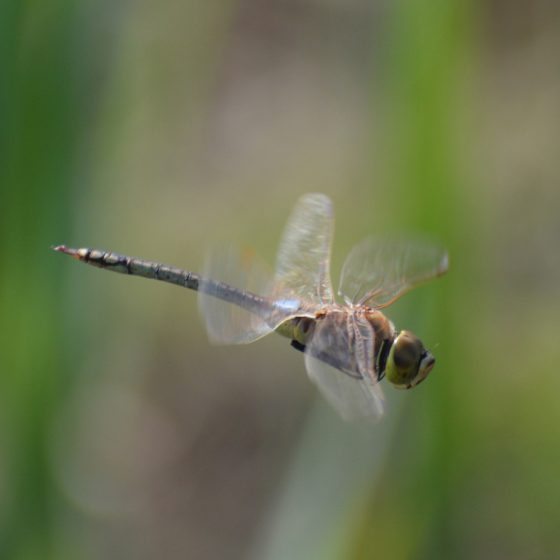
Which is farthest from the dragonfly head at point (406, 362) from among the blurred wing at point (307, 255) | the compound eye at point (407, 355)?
the blurred wing at point (307, 255)

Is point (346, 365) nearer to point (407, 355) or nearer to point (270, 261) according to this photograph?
point (407, 355)

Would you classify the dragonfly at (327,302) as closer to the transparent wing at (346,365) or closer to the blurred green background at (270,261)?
the transparent wing at (346,365)

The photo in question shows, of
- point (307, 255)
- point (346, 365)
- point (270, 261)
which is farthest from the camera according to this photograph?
point (270, 261)

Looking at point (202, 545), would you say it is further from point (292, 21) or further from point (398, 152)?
point (292, 21)

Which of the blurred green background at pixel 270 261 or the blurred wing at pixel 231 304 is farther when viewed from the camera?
the blurred green background at pixel 270 261

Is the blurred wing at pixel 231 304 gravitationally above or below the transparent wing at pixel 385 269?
below

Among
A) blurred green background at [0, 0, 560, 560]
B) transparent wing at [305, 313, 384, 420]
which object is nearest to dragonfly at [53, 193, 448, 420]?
transparent wing at [305, 313, 384, 420]

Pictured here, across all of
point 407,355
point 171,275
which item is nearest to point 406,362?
point 407,355
